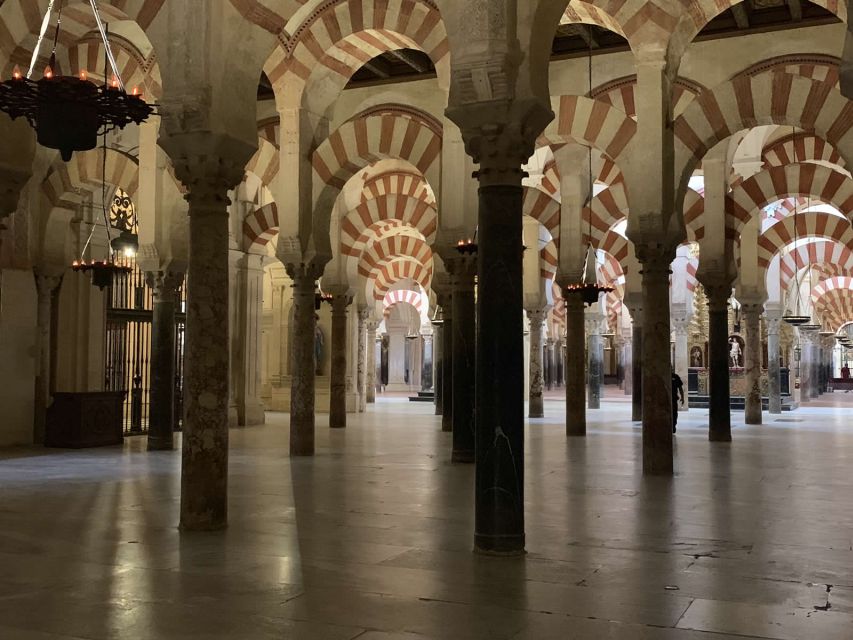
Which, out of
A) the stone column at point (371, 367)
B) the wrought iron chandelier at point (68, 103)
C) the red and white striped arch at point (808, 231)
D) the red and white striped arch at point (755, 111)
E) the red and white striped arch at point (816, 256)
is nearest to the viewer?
the wrought iron chandelier at point (68, 103)

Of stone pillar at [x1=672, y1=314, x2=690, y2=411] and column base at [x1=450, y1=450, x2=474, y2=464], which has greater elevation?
stone pillar at [x1=672, y1=314, x2=690, y2=411]

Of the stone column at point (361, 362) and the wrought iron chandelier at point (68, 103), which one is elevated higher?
the wrought iron chandelier at point (68, 103)

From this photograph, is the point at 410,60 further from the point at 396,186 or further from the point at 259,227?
the point at 396,186

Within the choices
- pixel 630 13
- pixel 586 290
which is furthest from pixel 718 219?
pixel 630 13

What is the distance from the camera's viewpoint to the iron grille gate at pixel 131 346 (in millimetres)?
10750

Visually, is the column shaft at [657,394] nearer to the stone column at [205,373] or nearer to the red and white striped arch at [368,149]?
the red and white striped arch at [368,149]

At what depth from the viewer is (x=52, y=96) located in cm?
434

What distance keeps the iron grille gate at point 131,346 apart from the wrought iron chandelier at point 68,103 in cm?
619

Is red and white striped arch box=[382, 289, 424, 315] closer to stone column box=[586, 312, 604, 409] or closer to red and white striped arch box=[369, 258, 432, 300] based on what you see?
red and white striped arch box=[369, 258, 432, 300]

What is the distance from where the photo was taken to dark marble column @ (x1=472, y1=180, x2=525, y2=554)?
12.4ft

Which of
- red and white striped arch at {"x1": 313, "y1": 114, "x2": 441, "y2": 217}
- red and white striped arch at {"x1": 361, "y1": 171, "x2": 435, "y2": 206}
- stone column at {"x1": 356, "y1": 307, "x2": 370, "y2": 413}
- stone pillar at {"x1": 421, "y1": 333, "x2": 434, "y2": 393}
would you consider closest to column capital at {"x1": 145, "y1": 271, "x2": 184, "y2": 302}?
red and white striped arch at {"x1": 313, "y1": 114, "x2": 441, "y2": 217}

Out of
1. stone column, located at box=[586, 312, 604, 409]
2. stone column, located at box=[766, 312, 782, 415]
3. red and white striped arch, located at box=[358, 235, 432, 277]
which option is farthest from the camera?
red and white striped arch, located at box=[358, 235, 432, 277]

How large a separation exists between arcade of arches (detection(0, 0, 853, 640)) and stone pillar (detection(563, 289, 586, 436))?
0.12 feet

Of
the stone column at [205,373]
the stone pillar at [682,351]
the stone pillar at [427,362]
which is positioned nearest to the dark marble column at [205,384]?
the stone column at [205,373]
